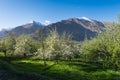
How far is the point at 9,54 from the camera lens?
139m

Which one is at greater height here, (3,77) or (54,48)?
(54,48)

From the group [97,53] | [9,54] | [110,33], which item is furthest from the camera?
[9,54]

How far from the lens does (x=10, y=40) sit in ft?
465

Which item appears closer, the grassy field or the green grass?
the grassy field

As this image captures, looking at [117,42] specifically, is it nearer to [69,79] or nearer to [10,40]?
[69,79]

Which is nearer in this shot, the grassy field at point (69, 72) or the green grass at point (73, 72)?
the grassy field at point (69, 72)

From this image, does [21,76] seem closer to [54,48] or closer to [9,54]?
[54,48]

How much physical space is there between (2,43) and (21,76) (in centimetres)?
11425

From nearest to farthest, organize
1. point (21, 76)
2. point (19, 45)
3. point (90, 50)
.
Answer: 1. point (21, 76)
2. point (90, 50)
3. point (19, 45)

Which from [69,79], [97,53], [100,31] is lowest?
[69,79]

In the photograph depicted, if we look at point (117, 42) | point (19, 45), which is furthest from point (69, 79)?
point (19, 45)

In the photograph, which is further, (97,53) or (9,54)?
(9,54)

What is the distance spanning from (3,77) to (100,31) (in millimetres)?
46471

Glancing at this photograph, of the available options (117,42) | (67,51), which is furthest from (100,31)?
(67,51)
